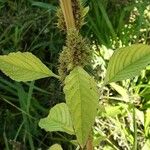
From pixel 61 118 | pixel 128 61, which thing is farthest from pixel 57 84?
pixel 128 61

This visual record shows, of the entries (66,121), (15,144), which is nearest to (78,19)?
(66,121)

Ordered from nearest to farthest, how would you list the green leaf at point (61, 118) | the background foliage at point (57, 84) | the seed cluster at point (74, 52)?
the seed cluster at point (74, 52) < the green leaf at point (61, 118) < the background foliage at point (57, 84)

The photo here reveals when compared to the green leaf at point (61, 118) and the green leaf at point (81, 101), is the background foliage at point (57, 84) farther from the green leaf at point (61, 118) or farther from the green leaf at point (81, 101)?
the green leaf at point (81, 101)

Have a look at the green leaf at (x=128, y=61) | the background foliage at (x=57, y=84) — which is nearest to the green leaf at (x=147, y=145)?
the background foliage at (x=57, y=84)

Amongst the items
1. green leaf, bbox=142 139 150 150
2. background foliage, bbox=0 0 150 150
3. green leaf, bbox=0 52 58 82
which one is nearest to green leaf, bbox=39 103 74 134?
green leaf, bbox=0 52 58 82

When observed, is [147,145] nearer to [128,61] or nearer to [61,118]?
[61,118]

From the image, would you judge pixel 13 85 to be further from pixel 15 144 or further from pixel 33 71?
pixel 33 71
